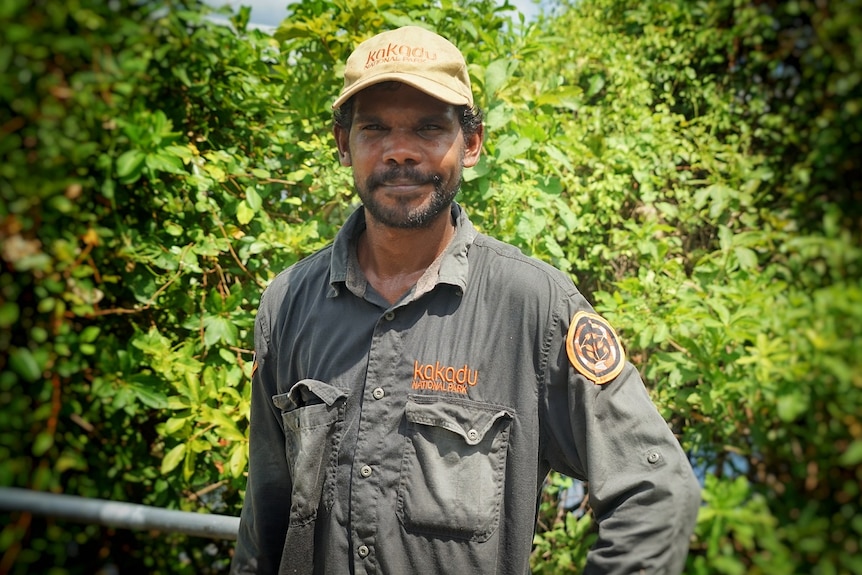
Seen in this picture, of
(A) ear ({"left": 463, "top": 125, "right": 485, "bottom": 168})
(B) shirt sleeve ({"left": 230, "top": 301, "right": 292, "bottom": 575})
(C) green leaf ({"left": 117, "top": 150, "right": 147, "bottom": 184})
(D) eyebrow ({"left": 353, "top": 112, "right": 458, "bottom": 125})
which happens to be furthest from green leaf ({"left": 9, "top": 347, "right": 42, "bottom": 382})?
(A) ear ({"left": 463, "top": 125, "right": 485, "bottom": 168})

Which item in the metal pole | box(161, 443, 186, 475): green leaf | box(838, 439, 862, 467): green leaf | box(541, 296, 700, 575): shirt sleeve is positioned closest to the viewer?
box(838, 439, 862, 467): green leaf

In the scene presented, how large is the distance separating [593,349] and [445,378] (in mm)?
333

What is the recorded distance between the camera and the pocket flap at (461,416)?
1.61 m

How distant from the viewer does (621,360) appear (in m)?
1.55

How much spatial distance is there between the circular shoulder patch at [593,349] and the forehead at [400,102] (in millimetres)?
638

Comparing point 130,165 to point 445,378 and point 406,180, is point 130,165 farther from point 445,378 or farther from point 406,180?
point 445,378

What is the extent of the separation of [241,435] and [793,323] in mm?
1606

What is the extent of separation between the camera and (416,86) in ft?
5.83

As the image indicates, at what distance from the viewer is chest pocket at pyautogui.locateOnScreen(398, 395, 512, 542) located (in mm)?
1586

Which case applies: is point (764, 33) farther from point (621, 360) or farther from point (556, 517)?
point (556, 517)

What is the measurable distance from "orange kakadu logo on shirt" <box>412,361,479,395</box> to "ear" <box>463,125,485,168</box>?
24.9 inches

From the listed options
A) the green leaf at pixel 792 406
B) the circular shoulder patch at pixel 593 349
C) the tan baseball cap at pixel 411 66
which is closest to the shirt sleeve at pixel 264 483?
the tan baseball cap at pixel 411 66

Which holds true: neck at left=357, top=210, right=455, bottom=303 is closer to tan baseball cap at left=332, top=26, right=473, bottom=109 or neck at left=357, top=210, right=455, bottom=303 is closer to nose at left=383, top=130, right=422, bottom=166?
nose at left=383, top=130, right=422, bottom=166

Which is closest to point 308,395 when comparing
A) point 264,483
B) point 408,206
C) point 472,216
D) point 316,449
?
point 316,449
